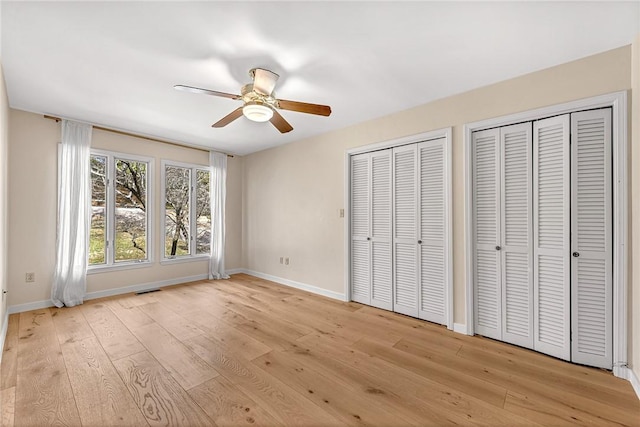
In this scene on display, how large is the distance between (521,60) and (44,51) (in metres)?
3.87

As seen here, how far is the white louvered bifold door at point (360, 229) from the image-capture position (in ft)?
12.0

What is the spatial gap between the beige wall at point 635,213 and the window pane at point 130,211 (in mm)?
5709

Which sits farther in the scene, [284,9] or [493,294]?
[493,294]

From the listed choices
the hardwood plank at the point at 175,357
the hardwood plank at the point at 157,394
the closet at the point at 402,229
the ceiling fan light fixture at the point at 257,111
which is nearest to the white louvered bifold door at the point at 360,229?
the closet at the point at 402,229

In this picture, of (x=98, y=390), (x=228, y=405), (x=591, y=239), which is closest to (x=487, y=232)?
(x=591, y=239)

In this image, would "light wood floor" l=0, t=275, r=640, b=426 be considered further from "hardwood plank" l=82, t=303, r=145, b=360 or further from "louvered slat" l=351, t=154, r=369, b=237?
"louvered slat" l=351, t=154, r=369, b=237

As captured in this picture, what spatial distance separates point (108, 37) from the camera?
76.0 inches

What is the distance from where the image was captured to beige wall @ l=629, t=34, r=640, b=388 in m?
1.87

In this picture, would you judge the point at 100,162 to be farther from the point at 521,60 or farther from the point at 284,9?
the point at 521,60

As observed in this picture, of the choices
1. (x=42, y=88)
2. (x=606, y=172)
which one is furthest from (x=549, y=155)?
(x=42, y=88)

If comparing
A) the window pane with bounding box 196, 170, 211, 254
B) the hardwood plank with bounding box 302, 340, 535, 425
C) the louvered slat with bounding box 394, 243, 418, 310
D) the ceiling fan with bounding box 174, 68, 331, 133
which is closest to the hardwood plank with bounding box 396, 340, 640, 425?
the hardwood plank with bounding box 302, 340, 535, 425

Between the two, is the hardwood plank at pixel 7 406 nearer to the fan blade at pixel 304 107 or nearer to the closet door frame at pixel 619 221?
the fan blade at pixel 304 107

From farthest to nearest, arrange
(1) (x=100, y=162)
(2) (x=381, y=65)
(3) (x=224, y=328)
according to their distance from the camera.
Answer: (1) (x=100, y=162) → (3) (x=224, y=328) → (2) (x=381, y=65)

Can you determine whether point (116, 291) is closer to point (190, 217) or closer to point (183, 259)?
point (183, 259)
